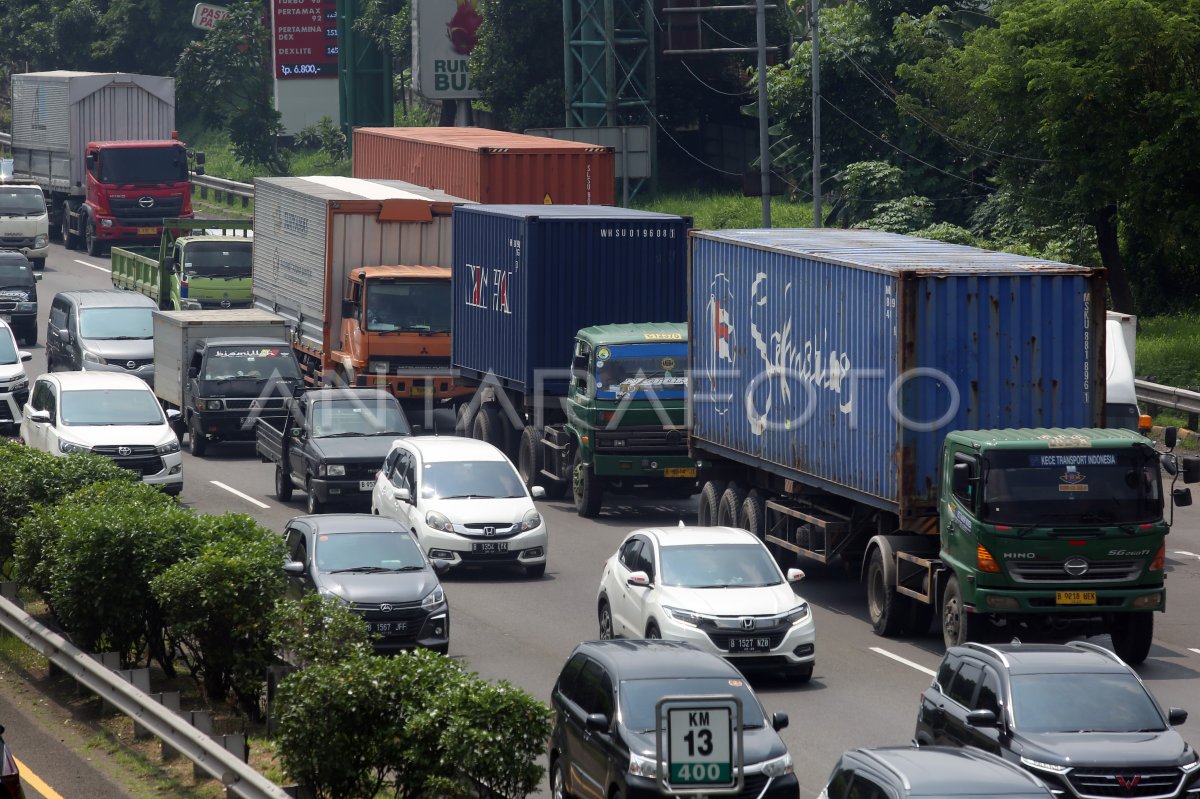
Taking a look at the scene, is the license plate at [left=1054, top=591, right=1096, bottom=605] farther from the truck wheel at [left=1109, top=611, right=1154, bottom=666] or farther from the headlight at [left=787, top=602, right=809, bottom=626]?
the headlight at [left=787, top=602, right=809, bottom=626]

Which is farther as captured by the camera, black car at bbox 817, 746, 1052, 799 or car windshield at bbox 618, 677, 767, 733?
car windshield at bbox 618, 677, 767, 733

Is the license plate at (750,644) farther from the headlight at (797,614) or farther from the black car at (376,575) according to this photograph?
the black car at (376,575)

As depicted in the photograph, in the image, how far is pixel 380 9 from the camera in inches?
2542

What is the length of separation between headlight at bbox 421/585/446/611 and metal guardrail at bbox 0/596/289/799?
329 centimetres

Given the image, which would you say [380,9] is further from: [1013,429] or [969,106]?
[1013,429]

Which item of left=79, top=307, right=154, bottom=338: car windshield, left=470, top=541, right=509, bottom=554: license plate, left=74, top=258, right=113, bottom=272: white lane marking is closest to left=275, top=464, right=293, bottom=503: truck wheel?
left=470, top=541, right=509, bottom=554: license plate

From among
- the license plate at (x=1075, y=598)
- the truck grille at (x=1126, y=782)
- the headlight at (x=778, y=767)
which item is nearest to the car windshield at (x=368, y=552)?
the license plate at (x=1075, y=598)

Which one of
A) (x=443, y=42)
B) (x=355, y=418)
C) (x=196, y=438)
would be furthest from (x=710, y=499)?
(x=443, y=42)

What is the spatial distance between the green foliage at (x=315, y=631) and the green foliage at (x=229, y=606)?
501 millimetres

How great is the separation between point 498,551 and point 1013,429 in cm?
653

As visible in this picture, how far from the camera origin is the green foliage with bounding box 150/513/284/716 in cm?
1480

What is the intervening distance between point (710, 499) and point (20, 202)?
102 ft

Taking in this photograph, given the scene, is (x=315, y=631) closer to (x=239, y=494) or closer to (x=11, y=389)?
(x=239, y=494)

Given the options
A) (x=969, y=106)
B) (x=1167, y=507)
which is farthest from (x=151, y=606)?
(x=969, y=106)
